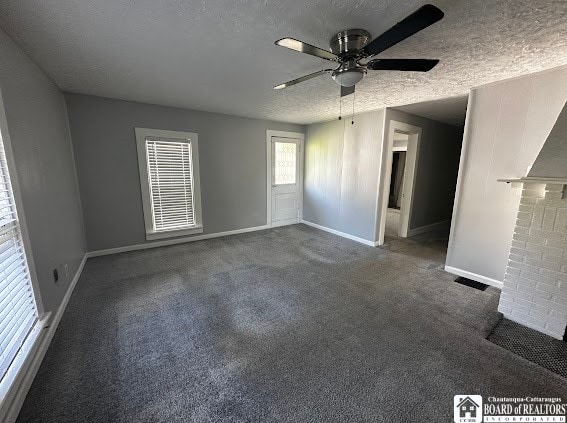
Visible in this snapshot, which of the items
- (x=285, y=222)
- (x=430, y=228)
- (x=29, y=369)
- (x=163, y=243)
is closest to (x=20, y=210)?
(x=29, y=369)

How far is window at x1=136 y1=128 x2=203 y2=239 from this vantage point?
3.71m

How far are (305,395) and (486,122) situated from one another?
329cm

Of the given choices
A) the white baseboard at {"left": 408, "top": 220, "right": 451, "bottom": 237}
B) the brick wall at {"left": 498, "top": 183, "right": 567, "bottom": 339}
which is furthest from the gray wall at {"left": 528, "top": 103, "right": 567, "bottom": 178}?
the white baseboard at {"left": 408, "top": 220, "right": 451, "bottom": 237}

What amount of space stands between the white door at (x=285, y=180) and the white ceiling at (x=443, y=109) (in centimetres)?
226

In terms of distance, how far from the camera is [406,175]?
179 inches

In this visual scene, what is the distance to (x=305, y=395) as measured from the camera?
1427mm

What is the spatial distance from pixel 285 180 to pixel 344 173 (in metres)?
1.41

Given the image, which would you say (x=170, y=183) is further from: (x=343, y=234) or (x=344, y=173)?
(x=343, y=234)

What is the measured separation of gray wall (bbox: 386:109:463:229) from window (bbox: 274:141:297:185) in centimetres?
232

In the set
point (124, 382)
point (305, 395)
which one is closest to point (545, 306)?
point (305, 395)

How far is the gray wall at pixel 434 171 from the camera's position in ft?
14.6

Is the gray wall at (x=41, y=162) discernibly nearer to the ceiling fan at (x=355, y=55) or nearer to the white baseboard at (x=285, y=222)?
the ceiling fan at (x=355, y=55)

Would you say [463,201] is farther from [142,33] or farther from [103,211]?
[103,211]

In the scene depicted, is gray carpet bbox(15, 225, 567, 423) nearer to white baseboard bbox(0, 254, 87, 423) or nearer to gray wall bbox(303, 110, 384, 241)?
white baseboard bbox(0, 254, 87, 423)
